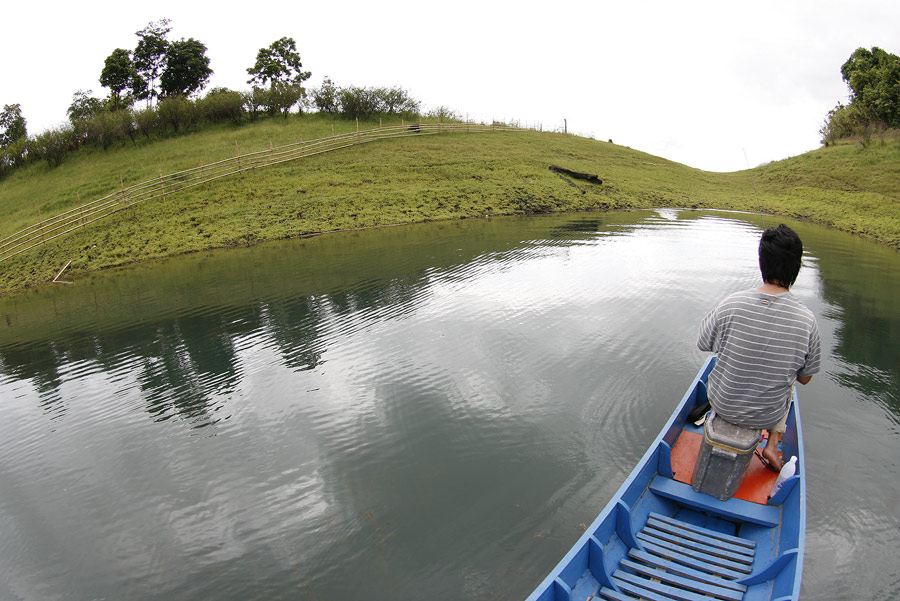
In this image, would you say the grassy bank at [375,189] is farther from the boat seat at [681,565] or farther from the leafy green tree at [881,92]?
the boat seat at [681,565]

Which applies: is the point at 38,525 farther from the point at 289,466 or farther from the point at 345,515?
the point at 345,515

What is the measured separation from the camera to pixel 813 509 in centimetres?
556

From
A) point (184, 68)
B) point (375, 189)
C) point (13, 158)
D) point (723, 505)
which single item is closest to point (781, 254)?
point (723, 505)

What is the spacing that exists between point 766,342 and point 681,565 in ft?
6.39

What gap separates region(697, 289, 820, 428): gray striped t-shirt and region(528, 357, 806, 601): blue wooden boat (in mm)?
763

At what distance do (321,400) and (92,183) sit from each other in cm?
3191

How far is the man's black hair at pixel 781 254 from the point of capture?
3971mm

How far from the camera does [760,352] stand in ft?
13.5

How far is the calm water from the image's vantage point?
517 centimetres

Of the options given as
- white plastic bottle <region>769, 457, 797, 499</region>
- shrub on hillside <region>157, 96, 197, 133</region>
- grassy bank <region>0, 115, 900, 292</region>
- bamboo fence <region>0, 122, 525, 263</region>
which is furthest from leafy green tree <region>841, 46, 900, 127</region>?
shrub on hillside <region>157, 96, 197, 133</region>

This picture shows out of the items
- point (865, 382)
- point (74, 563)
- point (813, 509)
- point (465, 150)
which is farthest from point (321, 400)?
point (465, 150)

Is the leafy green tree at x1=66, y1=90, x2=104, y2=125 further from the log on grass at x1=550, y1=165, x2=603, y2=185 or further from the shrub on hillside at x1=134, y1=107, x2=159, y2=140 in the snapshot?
Result: the log on grass at x1=550, y1=165, x2=603, y2=185

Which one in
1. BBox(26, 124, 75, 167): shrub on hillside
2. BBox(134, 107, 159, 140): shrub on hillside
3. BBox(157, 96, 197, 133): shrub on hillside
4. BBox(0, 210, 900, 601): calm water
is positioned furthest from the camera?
BBox(157, 96, 197, 133): shrub on hillside

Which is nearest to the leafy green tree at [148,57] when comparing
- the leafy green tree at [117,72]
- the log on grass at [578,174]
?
the leafy green tree at [117,72]
